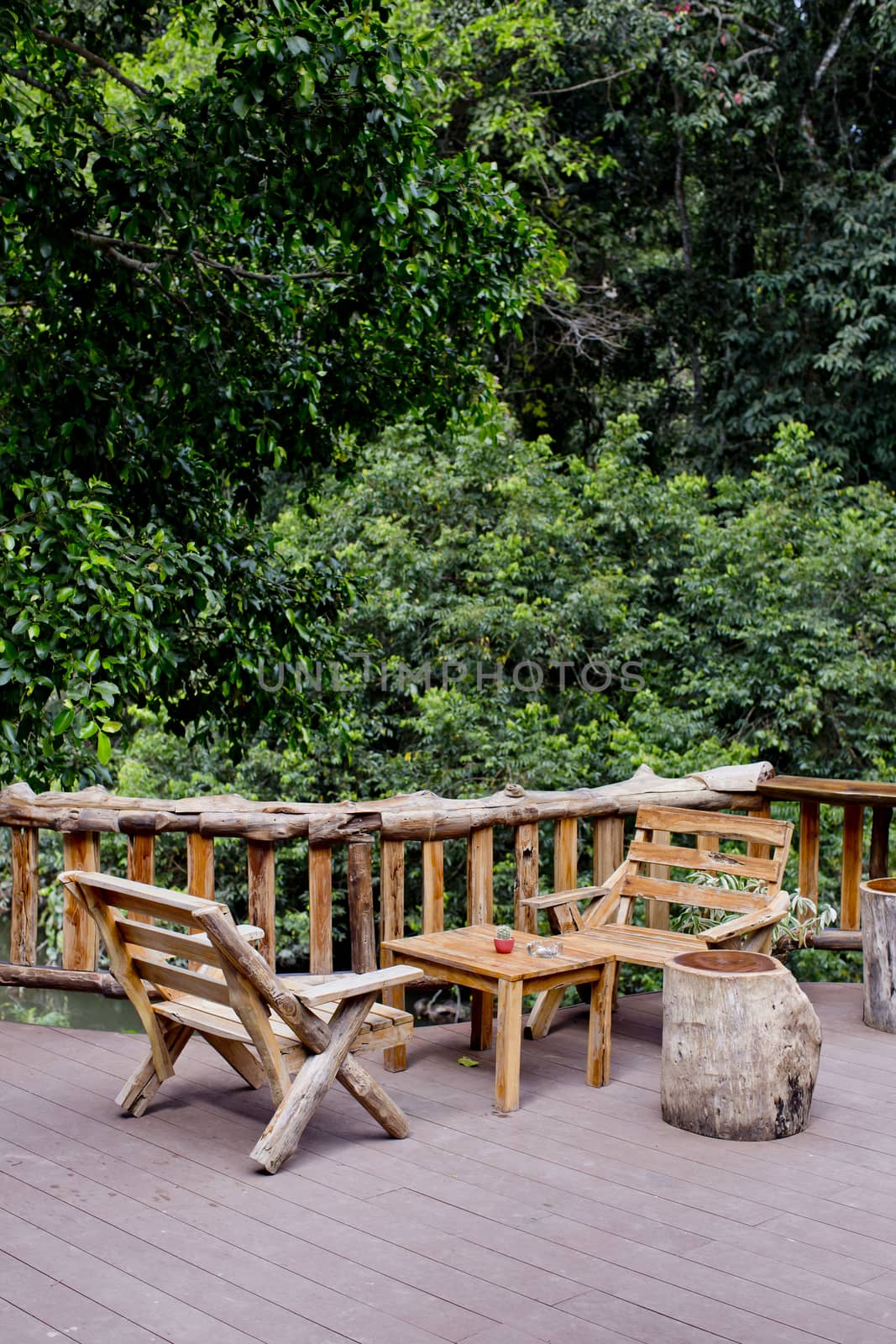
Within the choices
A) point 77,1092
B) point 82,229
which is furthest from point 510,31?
point 77,1092

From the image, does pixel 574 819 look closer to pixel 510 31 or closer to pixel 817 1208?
pixel 817 1208

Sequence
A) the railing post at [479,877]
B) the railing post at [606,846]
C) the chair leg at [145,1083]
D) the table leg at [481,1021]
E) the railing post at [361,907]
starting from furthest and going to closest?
1. the railing post at [606,846]
2. the railing post at [479,877]
3. the railing post at [361,907]
4. the table leg at [481,1021]
5. the chair leg at [145,1083]

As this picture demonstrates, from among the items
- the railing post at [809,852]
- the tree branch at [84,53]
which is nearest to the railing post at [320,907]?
the railing post at [809,852]

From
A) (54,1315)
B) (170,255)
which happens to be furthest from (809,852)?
(54,1315)

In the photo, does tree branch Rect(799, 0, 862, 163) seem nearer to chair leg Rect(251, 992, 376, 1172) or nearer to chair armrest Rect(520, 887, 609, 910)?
chair armrest Rect(520, 887, 609, 910)

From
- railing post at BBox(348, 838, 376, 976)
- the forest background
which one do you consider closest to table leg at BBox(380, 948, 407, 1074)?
railing post at BBox(348, 838, 376, 976)

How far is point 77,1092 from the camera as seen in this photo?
4344 millimetres

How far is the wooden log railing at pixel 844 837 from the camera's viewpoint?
18.7ft

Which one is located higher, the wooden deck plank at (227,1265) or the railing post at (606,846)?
the railing post at (606,846)

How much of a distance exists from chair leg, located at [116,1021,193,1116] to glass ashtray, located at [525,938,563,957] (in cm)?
119

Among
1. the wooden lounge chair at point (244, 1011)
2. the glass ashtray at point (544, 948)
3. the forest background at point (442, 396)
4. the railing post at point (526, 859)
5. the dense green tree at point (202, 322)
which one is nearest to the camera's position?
the wooden lounge chair at point (244, 1011)

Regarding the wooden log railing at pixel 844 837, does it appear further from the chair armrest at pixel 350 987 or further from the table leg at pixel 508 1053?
the chair armrest at pixel 350 987

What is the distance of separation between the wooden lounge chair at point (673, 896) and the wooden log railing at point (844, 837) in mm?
557

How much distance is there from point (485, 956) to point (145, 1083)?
1187 millimetres
